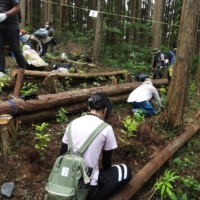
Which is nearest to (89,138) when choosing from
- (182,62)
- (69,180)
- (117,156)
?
(69,180)

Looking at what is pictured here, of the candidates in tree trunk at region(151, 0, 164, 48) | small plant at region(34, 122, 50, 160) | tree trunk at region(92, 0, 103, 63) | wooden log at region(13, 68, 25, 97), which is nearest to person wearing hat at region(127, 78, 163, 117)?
wooden log at region(13, 68, 25, 97)

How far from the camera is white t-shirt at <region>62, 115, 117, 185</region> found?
2.45 metres

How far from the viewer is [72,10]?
2688 centimetres

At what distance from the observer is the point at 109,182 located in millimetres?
2754

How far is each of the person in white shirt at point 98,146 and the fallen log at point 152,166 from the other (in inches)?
5.1

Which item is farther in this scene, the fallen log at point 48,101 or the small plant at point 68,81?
the small plant at point 68,81

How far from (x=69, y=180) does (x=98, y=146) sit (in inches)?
19.2

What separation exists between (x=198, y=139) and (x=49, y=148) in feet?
11.7

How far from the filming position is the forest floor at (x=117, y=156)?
309 centimetres

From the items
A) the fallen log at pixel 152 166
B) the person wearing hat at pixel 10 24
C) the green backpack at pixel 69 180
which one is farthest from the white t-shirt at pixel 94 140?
the person wearing hat at pixel 10 24

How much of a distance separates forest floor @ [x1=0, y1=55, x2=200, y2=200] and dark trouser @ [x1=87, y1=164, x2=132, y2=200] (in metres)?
0.56

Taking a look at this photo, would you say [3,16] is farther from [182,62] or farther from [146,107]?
[146,107]

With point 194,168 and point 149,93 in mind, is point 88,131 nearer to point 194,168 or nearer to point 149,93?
point 194,168

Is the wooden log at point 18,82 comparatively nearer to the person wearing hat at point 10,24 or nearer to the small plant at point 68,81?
the person wearing hat at point 10,24
